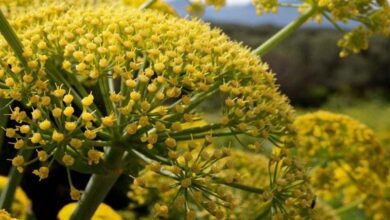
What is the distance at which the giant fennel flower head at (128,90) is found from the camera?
1357 millimetres

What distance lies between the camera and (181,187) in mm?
1399

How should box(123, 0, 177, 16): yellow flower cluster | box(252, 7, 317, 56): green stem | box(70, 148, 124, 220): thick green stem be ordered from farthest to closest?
1. box(123, 0, 177, 16): yellow flower cluster
2. box(252, 7, 317, 56): green stem
3. box(70, 148, 124, 220): thick green stem

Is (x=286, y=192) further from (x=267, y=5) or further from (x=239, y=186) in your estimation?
(x=267, y=5)

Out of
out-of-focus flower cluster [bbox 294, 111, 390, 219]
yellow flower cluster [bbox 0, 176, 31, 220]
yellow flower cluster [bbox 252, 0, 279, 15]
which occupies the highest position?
yellow flower cluster [bbox 252, 0, 279, 15]

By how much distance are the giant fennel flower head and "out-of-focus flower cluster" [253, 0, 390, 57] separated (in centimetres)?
41

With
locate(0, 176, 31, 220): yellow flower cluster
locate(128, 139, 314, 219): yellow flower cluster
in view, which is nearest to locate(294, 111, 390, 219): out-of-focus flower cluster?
locate(128, 139, 314, 219): yellow flower cluster

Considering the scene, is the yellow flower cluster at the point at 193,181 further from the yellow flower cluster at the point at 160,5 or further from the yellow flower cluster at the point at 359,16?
the yellow flower cluster at the point at 160,5

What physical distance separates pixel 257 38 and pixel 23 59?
1011 inches

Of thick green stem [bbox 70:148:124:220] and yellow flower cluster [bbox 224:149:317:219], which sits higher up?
yellow flower cluster [bbox 224:149:317:219]

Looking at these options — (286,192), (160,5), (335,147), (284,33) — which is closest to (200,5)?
(160,5)

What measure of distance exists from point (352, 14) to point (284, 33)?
18cm

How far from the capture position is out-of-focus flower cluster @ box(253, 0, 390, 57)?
1.92 m

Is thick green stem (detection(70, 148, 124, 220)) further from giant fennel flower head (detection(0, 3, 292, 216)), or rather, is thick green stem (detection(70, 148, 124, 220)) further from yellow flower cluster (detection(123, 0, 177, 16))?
yellow flower cluster (detection(123, 0, 177, 16))

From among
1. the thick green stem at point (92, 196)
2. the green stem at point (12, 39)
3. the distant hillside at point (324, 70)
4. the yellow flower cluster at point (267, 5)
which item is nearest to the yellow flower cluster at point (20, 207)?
the thick green stem at point (92, 196)
